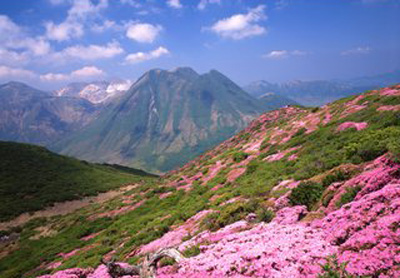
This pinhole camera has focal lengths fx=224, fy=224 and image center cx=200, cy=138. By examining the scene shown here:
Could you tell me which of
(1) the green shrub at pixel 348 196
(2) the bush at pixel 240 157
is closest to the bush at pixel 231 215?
(1) the green shrub at pixel 348 196

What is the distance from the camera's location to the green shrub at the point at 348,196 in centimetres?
916

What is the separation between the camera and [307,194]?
11.7 metres

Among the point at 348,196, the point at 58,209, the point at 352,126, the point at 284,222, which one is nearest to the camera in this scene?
the point at 348,196

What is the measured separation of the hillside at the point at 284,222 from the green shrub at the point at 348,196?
3 cm

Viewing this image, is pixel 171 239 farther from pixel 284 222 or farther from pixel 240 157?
pixel 240 157

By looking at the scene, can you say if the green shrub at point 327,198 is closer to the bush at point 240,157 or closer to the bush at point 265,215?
the bush at point 265,215

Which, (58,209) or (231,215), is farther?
(58,209)

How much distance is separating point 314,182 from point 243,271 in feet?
24.9

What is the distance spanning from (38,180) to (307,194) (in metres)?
66.5

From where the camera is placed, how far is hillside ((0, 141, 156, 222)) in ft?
154

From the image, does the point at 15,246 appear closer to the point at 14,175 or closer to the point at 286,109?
the point at 14,175

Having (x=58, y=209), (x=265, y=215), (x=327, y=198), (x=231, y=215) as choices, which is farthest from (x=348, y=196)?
(x=58, y=209)

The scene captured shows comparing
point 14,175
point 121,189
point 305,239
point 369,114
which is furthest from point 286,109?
point 14,175

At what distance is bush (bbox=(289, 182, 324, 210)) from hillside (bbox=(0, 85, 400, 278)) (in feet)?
0.17
